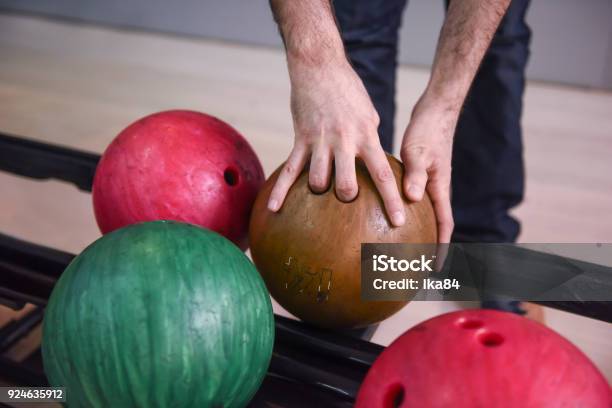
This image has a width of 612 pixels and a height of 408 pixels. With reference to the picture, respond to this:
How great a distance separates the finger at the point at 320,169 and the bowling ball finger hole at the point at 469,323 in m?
0.25

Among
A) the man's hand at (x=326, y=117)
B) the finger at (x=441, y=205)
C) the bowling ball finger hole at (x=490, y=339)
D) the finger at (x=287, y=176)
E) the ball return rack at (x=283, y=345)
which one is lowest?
the ball return rack at (x=283, y=345)

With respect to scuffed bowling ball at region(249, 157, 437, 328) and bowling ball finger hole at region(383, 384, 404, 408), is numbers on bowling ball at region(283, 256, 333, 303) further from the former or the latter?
bowling ball finger hole at region(383, 384, 404, 408)

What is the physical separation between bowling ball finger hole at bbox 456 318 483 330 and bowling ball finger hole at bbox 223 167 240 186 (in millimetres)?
450

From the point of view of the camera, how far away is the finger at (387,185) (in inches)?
33.3

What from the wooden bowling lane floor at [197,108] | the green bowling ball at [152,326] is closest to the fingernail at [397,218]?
the green bowling ball at [152,326]

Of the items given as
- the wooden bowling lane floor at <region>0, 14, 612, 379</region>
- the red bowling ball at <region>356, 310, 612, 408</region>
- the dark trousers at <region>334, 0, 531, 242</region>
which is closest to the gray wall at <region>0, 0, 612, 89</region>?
the wooden bowling lane floor at <region>0, 14, 612, 379</region>

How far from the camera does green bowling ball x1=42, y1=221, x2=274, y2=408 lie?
687 mm

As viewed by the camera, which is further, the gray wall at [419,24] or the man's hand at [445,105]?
the gray wall at [419,24]

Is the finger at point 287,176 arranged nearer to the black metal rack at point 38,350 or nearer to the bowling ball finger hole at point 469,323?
the black metal rack at point 38,350

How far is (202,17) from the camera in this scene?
3736 millimetres

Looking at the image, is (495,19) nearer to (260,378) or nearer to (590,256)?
(590,256)

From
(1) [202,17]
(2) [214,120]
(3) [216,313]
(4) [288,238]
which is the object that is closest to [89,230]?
(2) [214,120]

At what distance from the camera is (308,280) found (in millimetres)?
873

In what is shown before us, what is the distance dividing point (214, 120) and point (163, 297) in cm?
46
